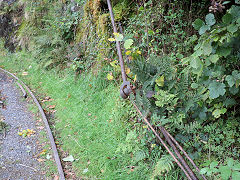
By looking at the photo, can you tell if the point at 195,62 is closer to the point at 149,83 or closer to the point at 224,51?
the point at 224,51

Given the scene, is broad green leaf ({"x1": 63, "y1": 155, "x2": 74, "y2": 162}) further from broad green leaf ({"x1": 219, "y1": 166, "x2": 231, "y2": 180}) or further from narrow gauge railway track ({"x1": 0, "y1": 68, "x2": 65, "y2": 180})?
broad green leaf ({"x1": 219, "y1": 166, "x2": 231, "y2": 180})

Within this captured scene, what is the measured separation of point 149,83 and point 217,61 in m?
0.92

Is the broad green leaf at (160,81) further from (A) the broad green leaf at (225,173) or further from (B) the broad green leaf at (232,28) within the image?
(A) the broad green leaf at (225,173)

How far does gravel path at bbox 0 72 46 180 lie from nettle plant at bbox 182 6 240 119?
3.11m

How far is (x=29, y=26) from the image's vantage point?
1025 cm

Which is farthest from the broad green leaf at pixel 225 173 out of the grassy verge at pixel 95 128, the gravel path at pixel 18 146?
the gravel path at pixel 18 146

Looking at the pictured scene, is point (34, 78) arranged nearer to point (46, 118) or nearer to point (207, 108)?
point (46, 118)

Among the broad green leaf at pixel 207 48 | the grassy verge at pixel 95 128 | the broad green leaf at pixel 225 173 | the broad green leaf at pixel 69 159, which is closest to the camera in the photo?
the broad green leaf at pixel 225 173

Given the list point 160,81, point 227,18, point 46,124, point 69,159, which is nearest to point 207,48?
point 227,18

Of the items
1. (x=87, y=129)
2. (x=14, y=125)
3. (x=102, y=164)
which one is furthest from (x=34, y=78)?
(x=102, y=164)

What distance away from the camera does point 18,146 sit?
4492mm

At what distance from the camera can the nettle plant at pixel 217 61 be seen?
6.52 feet

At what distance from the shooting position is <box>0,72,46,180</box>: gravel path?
150 inches

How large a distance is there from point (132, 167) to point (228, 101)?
5.90 ft
